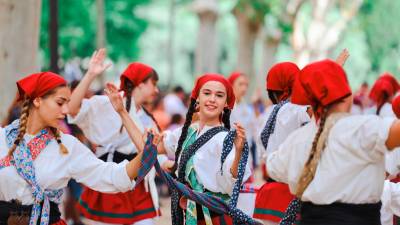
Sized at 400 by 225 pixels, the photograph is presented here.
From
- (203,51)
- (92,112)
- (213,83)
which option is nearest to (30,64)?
(92,112)

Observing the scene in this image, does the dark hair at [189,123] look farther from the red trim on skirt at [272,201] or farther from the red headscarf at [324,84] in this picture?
the red headscarf at [324,84]

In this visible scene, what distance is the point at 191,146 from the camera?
6539 millimetres

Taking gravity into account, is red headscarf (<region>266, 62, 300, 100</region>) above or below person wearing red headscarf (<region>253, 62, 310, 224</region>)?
above

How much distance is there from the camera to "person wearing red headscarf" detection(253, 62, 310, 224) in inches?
273

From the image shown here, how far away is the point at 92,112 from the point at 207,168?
1.87m

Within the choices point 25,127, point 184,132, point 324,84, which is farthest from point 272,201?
point 324,84

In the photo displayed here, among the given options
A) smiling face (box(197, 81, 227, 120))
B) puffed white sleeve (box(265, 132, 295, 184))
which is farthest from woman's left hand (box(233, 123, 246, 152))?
puffed white sleeve (box(265, 132, 295, 184))

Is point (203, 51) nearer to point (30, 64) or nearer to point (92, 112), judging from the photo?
point (30, 64)

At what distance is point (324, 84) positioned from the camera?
190 inches

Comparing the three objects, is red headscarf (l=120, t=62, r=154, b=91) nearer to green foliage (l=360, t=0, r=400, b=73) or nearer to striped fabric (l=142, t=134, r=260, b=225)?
striped fabric (l=142, t=134, r=260, b=225)

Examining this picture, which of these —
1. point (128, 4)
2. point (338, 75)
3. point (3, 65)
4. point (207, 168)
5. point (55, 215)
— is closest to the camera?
point (338, 75)

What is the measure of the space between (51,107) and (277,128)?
211 centimetres

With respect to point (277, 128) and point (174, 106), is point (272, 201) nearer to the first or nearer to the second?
point (277, 128)

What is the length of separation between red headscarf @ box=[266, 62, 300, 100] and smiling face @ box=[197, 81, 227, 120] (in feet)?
2.60
